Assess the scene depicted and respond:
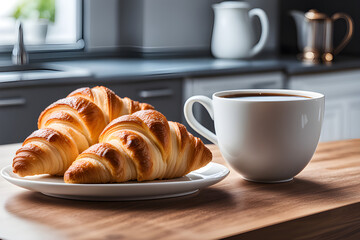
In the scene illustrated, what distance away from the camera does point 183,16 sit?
3.36 meters

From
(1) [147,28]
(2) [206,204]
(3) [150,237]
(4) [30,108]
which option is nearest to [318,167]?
(2) [206,204]

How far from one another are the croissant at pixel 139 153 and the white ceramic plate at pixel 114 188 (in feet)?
0.05

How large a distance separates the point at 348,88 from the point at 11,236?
2.88 meters

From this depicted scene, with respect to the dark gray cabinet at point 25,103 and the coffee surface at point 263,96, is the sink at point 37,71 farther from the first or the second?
the coffee surface at point 263,96

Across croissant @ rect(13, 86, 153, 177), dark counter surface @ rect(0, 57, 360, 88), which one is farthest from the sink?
croissant @ rect(13, 86, 153, 177)

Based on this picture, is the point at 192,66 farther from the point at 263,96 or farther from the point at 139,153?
the point at 139,153

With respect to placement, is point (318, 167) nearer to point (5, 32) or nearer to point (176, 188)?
point (176, 188)

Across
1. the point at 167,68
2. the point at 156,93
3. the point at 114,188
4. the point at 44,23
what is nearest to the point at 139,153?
the point at 114,188

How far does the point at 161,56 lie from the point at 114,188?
8.64 feet

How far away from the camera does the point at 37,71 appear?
2.88 m

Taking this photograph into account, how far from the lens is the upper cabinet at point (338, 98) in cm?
308

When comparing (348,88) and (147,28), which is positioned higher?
(147,28)

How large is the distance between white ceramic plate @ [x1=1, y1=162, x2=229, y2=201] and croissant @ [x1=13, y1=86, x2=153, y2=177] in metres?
0.02

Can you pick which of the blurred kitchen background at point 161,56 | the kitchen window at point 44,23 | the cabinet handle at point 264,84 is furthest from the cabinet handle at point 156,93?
the kitchen window at point 44,23
